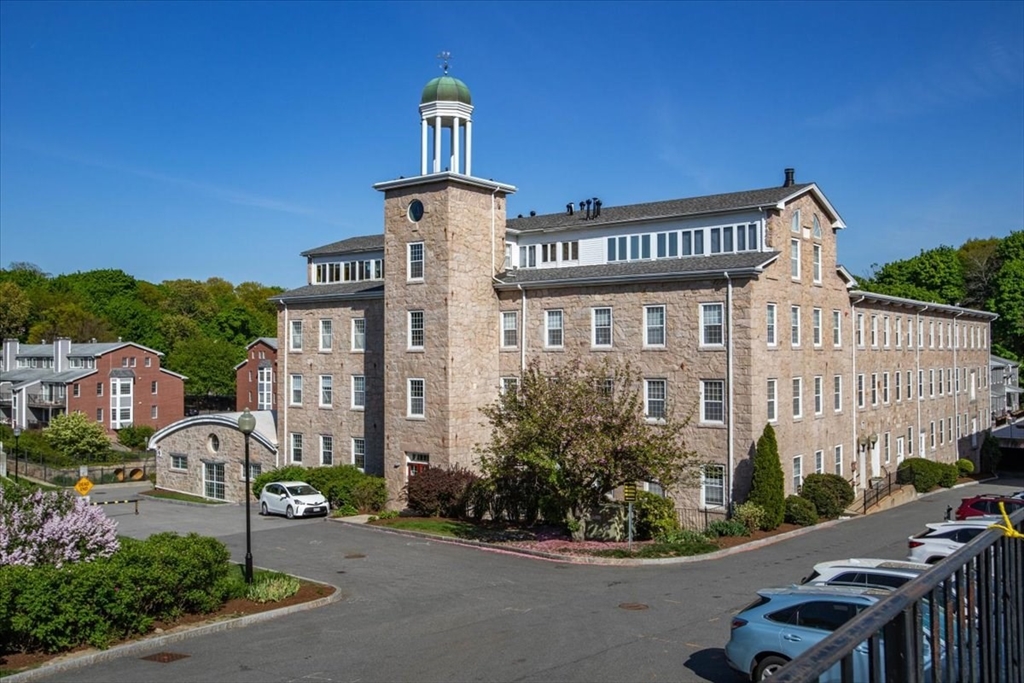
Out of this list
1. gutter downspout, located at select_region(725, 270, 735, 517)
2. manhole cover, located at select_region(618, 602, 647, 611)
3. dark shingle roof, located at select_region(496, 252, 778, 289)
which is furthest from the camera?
dark shingle roof, located at select_region(496, 252, 778, 289)

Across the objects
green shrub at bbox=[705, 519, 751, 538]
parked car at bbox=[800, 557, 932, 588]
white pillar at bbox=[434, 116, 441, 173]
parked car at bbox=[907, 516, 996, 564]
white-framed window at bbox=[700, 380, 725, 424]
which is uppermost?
white pillar at bbox=[434, 116, 441, 173]

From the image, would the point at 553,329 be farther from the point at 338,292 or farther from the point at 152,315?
the point at 152,315

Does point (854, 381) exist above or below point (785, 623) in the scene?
above

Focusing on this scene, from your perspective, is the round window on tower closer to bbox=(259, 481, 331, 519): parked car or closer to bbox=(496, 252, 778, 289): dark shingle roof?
bbox=(496, 252, 778, 289): dark shingle roof

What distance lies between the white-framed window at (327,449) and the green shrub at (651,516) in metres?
19.9

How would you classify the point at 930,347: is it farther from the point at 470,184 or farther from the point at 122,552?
the point at 122,552

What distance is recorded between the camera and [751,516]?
32938 mm

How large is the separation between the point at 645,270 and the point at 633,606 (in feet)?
61.7

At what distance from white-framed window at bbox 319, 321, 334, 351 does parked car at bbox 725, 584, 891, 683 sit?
1403 inches

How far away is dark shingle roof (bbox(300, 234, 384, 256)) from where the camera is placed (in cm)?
4812

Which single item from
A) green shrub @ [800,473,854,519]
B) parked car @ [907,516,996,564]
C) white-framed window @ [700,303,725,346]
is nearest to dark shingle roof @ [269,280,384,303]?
white-framed window @ [700,303,725,346]

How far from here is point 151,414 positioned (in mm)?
83750

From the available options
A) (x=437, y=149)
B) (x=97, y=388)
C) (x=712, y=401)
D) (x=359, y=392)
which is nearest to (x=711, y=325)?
(x=712, y=401)

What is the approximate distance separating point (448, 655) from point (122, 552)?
8.10 m
